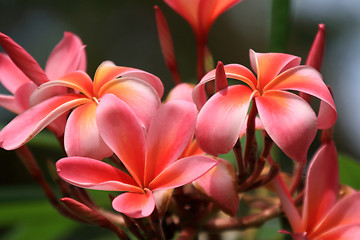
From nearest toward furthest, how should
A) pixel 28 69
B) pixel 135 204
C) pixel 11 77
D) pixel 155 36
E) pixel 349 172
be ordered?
1. pixel 135 204
2. pixel 28 69
3. pixel 11 77
4. pixel 349 172
5. pixel 155 36

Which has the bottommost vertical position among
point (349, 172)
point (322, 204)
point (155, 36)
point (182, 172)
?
point (155, 36)

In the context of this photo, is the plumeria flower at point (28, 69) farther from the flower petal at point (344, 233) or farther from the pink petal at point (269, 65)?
the flower petal at point (344, 233)

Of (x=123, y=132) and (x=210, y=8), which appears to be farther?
(x=210, y=8)

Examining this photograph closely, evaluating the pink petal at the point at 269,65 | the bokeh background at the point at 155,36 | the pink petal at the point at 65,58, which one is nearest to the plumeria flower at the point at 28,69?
the pink petal at the point at 65,58

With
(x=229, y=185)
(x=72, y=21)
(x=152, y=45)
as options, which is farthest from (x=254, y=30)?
(x=229, y=185)

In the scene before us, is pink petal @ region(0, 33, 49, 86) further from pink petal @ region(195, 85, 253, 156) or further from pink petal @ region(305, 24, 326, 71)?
pink petal @ region(305, 24, 326, 71)

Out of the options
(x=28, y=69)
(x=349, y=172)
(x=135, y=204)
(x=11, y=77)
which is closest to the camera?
(x=135, y=204)

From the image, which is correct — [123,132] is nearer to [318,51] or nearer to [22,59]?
[22,59]

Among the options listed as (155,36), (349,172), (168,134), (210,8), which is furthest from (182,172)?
(155,36)
